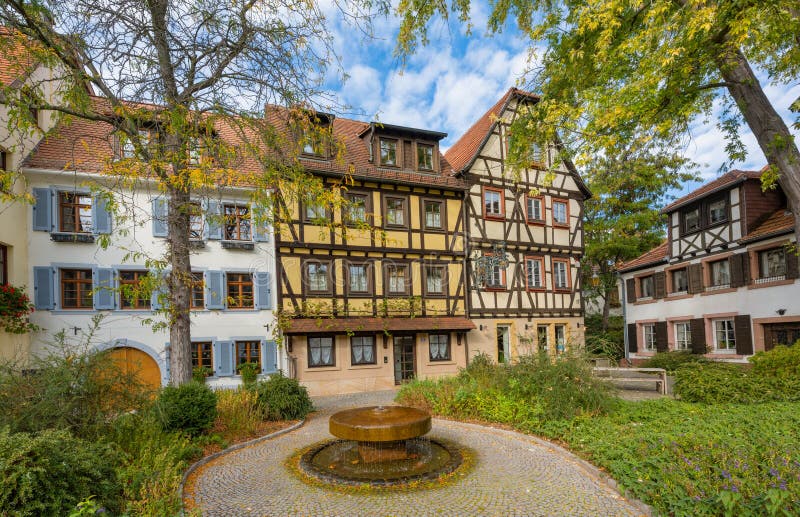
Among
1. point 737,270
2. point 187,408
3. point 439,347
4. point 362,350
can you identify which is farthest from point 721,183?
point 187,408

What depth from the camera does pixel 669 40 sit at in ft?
27.1

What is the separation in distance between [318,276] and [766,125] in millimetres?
12962

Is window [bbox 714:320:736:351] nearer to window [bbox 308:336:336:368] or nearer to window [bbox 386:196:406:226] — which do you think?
window [bbox 386:196:406:226]

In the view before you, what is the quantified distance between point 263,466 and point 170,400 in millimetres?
2230

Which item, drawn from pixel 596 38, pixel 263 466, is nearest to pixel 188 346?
pixel 263 466

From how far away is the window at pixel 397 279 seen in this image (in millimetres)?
17156

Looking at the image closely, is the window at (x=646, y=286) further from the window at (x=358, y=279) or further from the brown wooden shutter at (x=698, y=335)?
the window at (x=358, y=279)

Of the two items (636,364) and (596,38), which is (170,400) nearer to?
(596,38)

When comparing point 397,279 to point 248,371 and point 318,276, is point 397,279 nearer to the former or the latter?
point 318,276

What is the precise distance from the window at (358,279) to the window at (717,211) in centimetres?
1478

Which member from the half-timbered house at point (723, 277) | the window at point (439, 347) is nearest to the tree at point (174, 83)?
the window at point (439, 347)

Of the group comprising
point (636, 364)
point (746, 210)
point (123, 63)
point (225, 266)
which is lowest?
point (636, 364)

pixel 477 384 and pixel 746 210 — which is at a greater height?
pixel 746 210

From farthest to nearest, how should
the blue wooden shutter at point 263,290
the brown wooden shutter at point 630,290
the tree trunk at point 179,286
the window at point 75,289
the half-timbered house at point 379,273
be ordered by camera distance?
the brown wooden shutter at point 630,290 < the half-timbered house at point 379,273 < the blue wooden shutter at point 263,290 < the window at point 75,289 < the tree trunk at point 179,286
